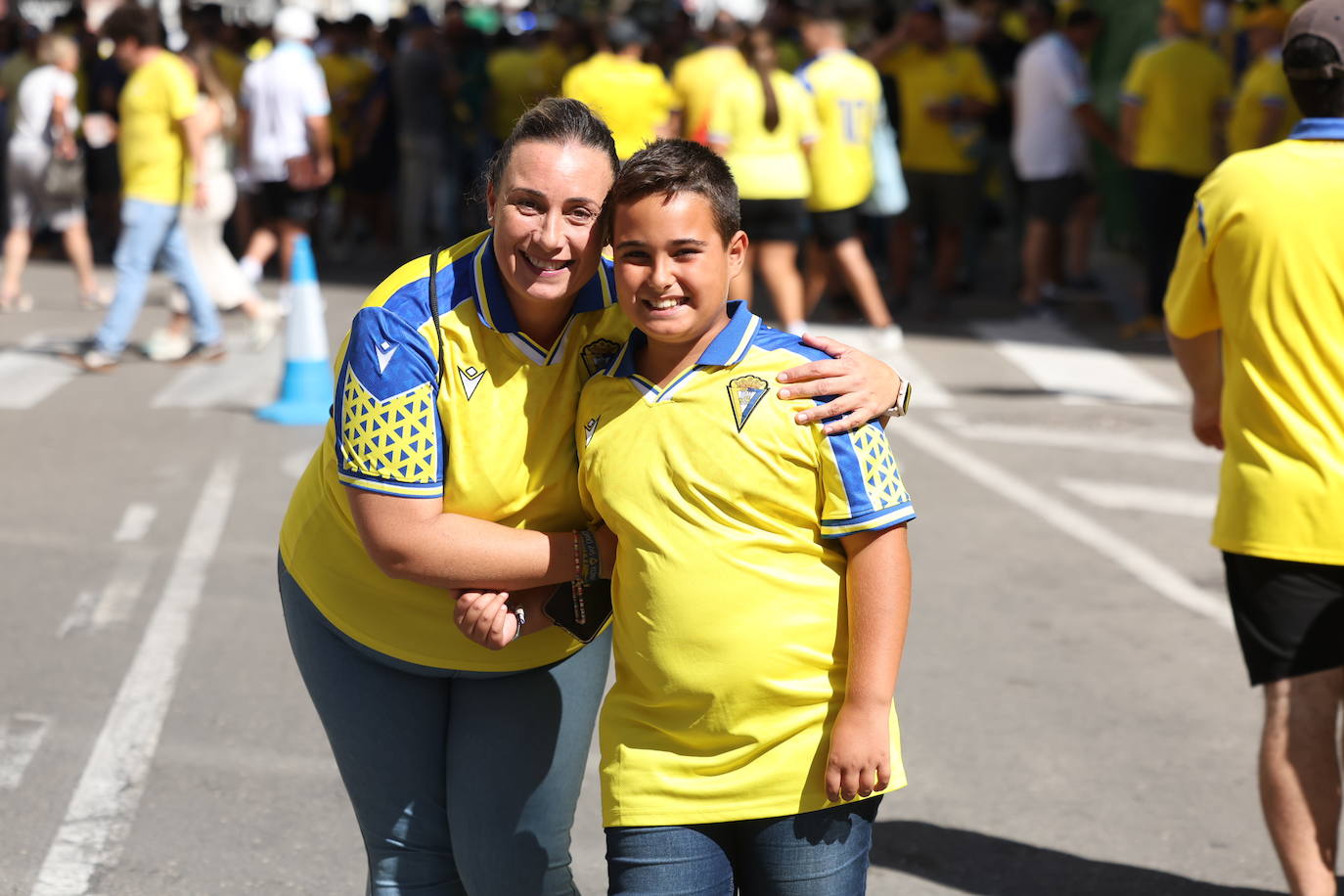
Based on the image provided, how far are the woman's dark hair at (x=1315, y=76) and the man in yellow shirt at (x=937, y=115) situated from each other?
32.3 ft

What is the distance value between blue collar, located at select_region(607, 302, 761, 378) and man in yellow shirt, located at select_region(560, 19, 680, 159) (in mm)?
9132

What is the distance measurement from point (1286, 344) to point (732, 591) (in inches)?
60.4

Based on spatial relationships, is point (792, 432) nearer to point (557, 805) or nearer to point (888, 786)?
point (888, 786)

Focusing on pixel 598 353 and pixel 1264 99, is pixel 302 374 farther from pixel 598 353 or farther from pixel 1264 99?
pixel 598 353

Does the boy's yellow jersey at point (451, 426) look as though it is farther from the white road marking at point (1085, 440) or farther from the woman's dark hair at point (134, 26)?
the woman's dark hair at point (134, 26)

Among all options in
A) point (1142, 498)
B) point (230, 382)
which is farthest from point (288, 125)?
point (1142, 498)

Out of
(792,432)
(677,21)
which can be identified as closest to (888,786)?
(792,432)

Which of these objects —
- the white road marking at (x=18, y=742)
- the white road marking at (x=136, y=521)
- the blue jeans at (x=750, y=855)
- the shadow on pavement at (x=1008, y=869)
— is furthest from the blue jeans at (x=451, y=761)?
the white road marking at (x=136, y=521)

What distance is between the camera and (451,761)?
2992mm

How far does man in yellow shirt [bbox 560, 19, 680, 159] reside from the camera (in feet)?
38.9

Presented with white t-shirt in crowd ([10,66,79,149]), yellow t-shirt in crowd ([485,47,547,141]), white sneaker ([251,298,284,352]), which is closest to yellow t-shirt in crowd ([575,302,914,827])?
white sneaker ([251,298,284,352])

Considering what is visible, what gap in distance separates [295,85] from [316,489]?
9569mm

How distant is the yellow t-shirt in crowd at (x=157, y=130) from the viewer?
1035 cm

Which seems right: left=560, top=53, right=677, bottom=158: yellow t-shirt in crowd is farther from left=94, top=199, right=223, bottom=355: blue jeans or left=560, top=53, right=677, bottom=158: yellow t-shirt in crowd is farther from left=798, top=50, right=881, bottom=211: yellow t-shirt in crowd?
left=94, top=199, right=223, bottom=355: blue jeans
